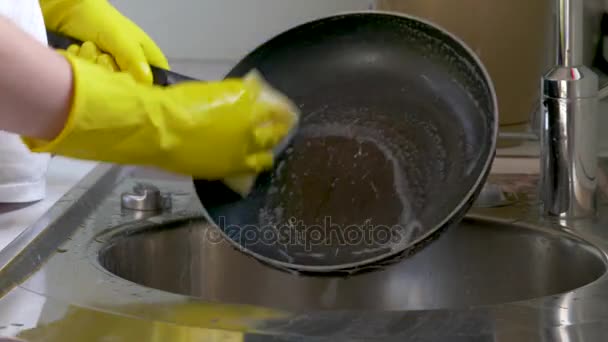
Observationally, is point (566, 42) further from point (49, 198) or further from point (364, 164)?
point (49, 198)

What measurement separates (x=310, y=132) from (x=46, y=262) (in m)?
0.24

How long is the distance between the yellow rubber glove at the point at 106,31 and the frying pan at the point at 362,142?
0.20 meters

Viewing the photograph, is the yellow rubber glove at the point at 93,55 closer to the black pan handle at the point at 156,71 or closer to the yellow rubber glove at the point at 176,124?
the black pan handle at the point at 156,71

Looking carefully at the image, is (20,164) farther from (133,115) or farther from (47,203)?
(133,115)

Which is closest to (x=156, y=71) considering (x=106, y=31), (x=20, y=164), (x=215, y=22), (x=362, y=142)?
(x=106, y=31)

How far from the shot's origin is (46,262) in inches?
29.2

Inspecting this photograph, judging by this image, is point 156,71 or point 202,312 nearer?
point 202,312

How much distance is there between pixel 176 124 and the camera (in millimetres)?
706

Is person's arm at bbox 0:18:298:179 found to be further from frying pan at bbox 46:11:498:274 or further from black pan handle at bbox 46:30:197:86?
black pan handle at bbox 46:30:197:86

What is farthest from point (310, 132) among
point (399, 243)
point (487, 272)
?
point (487, 272)

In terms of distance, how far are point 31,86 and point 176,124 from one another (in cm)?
14

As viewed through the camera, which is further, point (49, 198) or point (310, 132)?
point (49, 198)

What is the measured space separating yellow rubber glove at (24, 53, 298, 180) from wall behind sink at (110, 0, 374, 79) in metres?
0.60

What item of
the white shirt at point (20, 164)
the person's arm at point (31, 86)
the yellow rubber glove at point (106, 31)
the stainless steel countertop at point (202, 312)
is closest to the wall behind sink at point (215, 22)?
the yellow rubber glove at point (106, 31)
